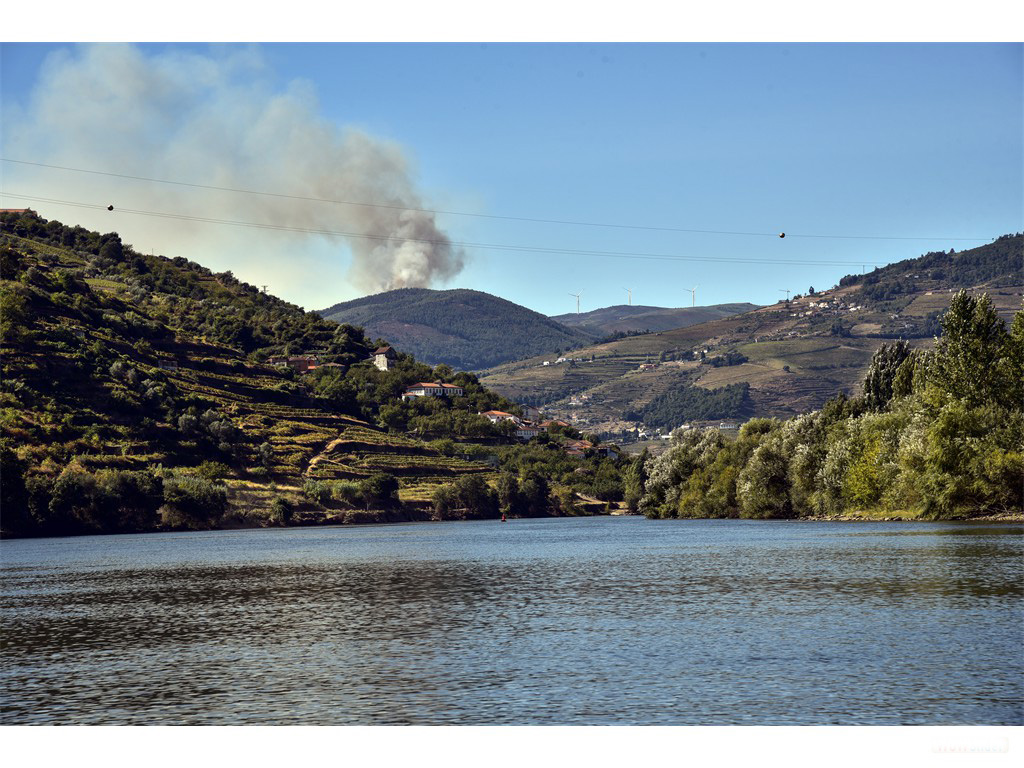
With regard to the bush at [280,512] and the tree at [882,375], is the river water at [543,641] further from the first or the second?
the bush at [280,512]

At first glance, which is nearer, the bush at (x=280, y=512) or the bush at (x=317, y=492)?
the bush at (x=280, y=512)

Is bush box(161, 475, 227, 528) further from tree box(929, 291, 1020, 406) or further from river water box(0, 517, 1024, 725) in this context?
tree box(929, 291, 1020, 406)

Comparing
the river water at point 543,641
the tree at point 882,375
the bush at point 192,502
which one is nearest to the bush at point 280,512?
the bush at point 192,502

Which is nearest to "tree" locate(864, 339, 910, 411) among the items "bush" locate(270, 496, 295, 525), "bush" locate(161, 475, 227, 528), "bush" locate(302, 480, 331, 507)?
"bush" locate(270, 496, 295, 525)

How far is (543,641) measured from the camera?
4084 centimetres

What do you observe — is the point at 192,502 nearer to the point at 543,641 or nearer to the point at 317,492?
the point at 317,492

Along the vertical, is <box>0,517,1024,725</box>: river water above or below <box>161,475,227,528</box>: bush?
below

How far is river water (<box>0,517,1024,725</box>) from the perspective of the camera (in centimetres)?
2984

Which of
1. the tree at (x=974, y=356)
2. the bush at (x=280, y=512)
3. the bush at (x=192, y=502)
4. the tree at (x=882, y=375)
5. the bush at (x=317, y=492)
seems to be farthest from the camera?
the bush at (x=317, y=492)

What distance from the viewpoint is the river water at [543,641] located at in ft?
97.9

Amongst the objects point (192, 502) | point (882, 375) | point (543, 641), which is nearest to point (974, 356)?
point (882, 375)
